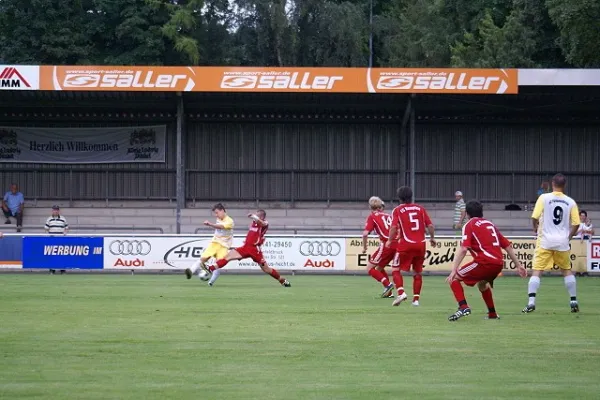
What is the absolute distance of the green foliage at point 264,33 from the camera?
53.3 metres

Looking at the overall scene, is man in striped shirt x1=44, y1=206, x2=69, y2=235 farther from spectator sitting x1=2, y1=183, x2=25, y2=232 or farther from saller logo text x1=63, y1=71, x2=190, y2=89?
spectator sitting x1=2, y1=183, x2=25, y2=232

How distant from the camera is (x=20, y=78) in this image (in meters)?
34.1

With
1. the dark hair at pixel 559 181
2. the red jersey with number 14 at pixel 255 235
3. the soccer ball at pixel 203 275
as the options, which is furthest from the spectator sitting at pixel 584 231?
the dark hair at pixel 559 181

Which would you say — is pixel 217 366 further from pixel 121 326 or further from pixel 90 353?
pixel 121 326

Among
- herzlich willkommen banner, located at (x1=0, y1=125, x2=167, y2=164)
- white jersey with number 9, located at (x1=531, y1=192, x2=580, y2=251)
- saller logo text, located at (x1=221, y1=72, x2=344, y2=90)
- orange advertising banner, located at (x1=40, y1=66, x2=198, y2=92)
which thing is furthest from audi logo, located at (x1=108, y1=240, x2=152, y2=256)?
white jersey with number 9, located at (x1=531, y1=192, x2=580, y2=251)

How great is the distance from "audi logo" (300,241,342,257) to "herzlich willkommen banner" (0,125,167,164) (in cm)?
1140

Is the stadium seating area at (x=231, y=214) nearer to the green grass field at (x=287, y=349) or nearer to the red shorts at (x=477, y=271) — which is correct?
the green grass field at (x=287, y=349)

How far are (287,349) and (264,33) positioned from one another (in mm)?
46568

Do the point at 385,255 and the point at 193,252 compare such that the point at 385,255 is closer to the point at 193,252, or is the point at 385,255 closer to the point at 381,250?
the point at 381,250

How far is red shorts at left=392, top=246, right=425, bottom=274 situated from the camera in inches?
701

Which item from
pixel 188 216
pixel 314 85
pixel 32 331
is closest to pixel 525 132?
pixel 314 85

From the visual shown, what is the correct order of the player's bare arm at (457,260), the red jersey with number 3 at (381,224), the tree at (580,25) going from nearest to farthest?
1. the player's bare arm at (457,260)
2. the red jersey with number 3 at (381,224)
3. the tree at (580,25)

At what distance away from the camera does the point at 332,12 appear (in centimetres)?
5641

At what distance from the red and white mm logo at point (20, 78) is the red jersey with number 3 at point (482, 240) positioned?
2236 cm
